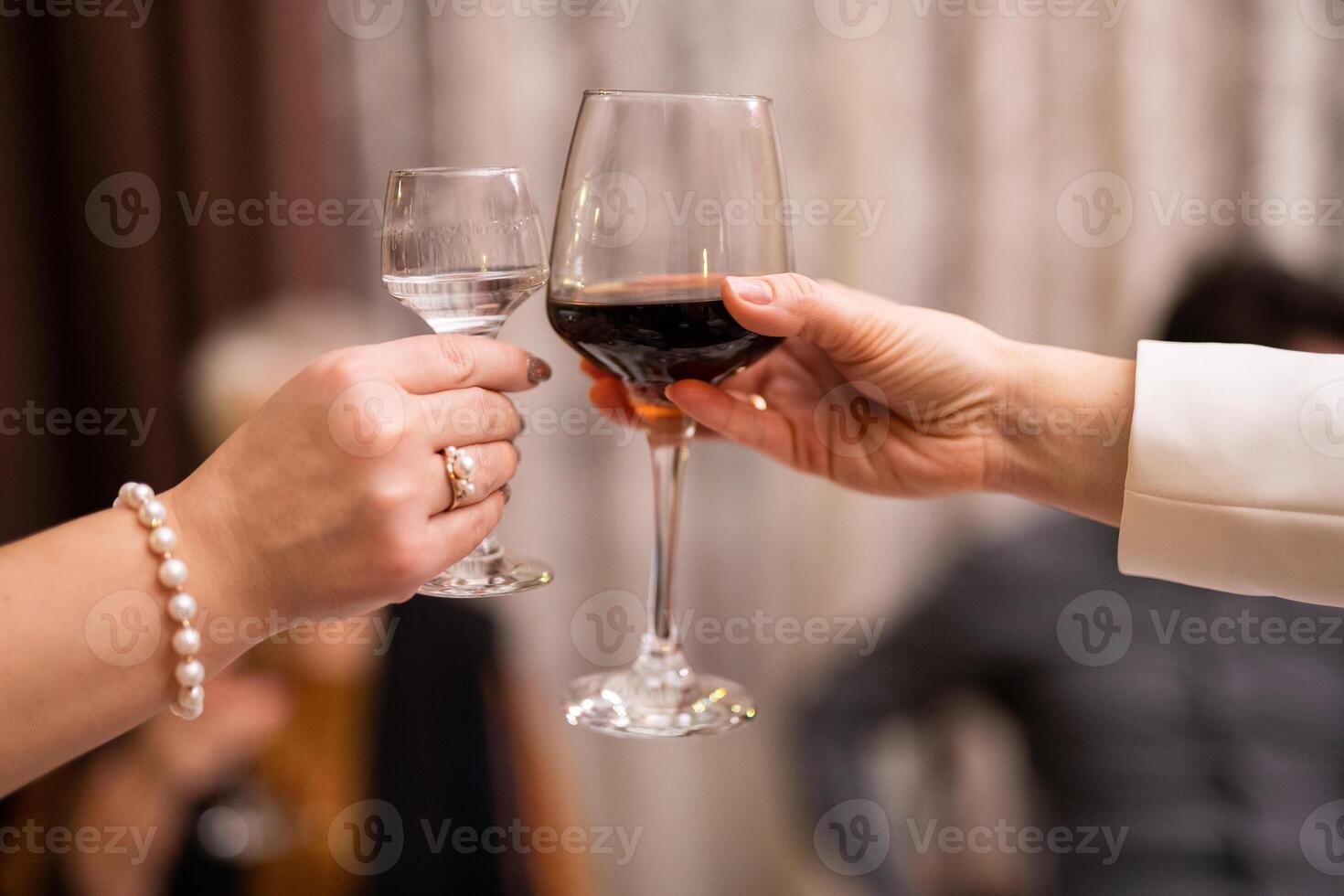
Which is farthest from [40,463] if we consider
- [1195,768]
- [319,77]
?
[1195,768]

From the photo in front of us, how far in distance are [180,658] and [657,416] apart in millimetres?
411

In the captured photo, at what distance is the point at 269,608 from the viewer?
777 mm

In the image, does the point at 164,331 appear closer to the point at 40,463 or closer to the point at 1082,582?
the point at 40,463

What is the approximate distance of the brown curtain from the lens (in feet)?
5.46
